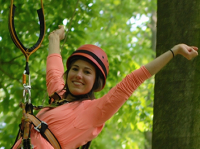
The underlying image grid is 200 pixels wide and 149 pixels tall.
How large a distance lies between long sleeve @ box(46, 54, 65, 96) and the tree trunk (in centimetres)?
77

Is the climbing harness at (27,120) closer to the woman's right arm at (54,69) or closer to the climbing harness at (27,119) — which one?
the climbing harness at (27,119)

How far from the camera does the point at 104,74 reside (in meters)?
2.22

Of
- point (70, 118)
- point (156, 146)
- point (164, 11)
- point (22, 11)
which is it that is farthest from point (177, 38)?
point (22, 11)

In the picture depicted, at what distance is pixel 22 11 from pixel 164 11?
1920 millimetres

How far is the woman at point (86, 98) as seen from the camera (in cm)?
180

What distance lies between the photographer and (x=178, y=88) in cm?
209

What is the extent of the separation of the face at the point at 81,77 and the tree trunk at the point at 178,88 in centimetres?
45

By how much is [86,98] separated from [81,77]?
0.16m

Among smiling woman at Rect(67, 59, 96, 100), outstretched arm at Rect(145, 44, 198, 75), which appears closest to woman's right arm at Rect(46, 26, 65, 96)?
smiling woman at Rect(67, 59, 96, 100)

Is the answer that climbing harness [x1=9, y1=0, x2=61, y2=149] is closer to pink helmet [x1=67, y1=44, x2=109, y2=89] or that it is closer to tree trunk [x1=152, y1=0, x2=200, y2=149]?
pink helmet [x1=67, y1=44, x2=109, y2=89]

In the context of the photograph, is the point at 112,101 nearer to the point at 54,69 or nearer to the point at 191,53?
the point at 191,53

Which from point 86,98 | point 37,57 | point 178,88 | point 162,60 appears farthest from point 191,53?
point 37,57

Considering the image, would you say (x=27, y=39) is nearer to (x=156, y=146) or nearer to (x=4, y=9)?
(x=4, y=9)

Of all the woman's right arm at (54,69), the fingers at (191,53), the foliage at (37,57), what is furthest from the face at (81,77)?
the foliage at (37,57)
